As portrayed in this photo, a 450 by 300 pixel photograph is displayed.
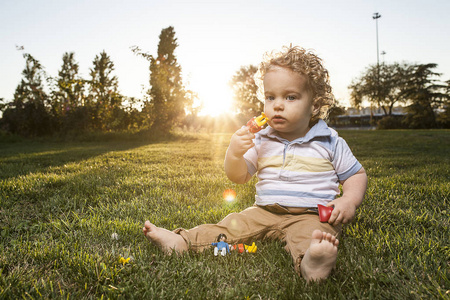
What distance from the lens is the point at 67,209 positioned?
2701mm

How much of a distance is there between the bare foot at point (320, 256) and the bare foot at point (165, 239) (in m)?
0.71

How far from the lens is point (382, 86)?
42.1 meters

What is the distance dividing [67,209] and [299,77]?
6.96 feet

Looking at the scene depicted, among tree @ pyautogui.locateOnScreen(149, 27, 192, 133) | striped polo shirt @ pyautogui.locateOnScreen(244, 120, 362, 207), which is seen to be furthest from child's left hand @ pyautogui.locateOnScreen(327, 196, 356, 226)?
tree @ pyautogui.locateOnScreen(149, 27, 192, 133)

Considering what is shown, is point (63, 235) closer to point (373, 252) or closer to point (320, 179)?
point (320, 179)

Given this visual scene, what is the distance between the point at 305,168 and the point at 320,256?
0.69 m

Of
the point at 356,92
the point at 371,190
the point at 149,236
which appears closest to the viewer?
the point at 149,236

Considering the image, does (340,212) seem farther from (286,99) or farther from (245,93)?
(245,93)

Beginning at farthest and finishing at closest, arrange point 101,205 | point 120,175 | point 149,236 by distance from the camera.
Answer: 1. point 120,175
2. point 101,205
3. point 149,236

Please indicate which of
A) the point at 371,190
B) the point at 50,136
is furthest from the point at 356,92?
the point at 371,190

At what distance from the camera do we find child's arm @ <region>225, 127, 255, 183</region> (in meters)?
1.96

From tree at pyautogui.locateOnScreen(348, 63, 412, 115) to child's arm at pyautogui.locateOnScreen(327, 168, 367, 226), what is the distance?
43474 mm

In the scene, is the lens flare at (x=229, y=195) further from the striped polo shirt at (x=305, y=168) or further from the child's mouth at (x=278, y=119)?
the child's mouth at (x=278, y=119)

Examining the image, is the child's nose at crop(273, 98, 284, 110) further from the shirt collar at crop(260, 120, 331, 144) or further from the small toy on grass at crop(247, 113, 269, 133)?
the shirt collar at crop(260, 120, 331, 144)
